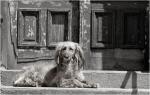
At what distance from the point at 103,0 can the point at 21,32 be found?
38.6 inches

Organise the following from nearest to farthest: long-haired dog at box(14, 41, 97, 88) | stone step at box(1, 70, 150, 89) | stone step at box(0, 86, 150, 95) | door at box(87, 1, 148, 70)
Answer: stone step at box(0, 86, 150, 95)
long-haired dog at box(14, 41, 97, 88)
stone step at box(1, 70, 150, 89)
door at box(87, 1, 148, 70)

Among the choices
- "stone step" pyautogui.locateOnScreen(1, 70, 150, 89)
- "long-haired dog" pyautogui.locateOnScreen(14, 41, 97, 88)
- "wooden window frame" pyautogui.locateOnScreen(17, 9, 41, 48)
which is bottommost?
"stone step" pyautogui.locateOnScreen(1, 70, 150, 89)

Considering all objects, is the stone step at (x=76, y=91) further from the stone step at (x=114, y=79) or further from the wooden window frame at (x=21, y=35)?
the wooden window frame at (x=21, y=35)

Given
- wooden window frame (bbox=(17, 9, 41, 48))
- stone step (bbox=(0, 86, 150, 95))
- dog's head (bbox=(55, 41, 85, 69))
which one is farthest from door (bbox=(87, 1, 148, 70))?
stone step (bbox=(0, 86, 150, 95))

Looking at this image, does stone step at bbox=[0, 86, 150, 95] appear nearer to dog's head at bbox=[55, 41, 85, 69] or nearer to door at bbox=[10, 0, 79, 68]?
dog's head at bbox=[55, 41, 85, 69]

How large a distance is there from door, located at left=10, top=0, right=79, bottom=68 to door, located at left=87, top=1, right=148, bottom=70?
9.3 inches

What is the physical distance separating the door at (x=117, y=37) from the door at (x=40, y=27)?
0.78 feet

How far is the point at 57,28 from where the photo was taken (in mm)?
4516

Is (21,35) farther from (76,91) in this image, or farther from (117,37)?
(76,91)

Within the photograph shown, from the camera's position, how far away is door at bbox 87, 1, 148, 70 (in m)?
4.45

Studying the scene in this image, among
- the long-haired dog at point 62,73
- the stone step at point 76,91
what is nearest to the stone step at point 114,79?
the long-haired dog at point 62,73

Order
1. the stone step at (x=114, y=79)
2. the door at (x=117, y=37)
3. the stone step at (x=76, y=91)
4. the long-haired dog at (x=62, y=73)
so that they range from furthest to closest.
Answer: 1. the door at (x=117, y=37)
2. the stone step at (x=114, y=79)
3. the long-haired dog at (x=62, y=73)
4. the stone step at (x=76, y=91)

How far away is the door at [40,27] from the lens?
445 centimetres

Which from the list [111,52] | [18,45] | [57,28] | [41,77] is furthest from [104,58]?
[41,77]
